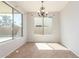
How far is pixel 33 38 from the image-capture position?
33.1 feet

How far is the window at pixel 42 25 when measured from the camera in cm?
1017

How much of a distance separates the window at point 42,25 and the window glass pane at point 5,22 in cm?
424

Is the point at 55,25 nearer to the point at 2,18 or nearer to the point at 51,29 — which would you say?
the point at 51,29

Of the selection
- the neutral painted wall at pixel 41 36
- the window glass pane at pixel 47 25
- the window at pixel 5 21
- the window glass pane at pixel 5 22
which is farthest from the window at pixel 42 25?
the window glass pane at pixel 5 22

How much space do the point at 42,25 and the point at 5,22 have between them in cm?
495

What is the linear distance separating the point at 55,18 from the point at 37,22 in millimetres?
1397

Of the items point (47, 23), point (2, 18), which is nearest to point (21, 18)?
point (47, 23)

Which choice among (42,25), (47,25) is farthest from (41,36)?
(47,25)

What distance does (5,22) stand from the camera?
551 cm

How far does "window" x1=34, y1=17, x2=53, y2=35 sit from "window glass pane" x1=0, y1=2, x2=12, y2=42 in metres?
4.24

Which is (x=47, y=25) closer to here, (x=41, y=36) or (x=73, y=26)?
(x=41, y=36)

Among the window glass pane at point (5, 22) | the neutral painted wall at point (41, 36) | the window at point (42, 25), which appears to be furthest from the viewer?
the window at point (42, 25)

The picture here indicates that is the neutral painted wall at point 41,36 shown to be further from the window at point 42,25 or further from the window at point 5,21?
the window at point 5,21

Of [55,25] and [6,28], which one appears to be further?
[55,25]
